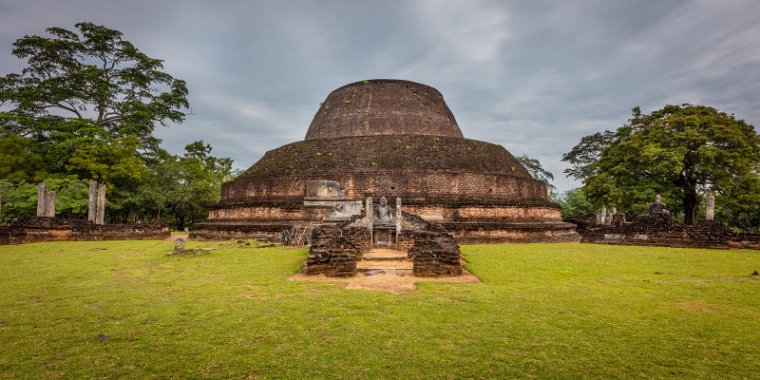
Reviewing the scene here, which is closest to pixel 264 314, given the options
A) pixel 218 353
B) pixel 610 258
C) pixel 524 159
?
pixel 218 353

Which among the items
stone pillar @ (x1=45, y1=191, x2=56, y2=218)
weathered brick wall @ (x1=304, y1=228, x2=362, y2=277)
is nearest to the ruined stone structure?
stone pillar @ (x1=45, y1=191, x2=56, y2=218)

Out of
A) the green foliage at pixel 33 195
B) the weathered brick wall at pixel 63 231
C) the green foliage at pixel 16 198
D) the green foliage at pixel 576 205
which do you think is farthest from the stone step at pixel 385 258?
the green foliage at pixel 576 205

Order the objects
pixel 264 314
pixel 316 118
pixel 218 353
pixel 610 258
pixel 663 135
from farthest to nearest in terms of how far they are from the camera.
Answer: pixel 316 118 → pixel 663 135 → pixel 610 258 → pixel 264 314 → pixel 218 353

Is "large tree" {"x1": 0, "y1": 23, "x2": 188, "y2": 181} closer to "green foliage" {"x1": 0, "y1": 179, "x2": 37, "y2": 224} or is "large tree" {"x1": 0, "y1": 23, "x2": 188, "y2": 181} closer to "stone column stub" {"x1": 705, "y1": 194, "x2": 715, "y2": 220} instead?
"green foliage" {"x1": 0, "y1": 179, "x2": 37, "y2": 224}

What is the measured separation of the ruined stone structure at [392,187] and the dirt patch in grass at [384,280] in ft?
20.9

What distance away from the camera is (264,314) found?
479cm

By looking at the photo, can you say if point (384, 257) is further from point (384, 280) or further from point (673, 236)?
point (673, 236)

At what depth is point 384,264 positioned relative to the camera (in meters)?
8.62

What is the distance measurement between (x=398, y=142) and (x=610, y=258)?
984 cm

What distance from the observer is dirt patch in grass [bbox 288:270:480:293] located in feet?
21.6

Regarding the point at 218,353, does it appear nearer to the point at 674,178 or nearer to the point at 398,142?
the point at 398,142

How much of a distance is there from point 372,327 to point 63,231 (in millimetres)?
16203

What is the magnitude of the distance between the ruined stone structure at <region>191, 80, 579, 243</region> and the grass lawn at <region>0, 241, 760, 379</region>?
25.6ft

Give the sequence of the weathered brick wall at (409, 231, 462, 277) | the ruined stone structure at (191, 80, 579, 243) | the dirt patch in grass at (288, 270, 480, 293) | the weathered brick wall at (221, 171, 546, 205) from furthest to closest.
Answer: the weathered brick wall at (221, 171, 546, 205) < the ruined stone structure at (191, 80, 579, 243) < the weathered brick wall at (409, 231, 462, 277) < the dirt patch in grass at (288, 270, 480, 293)
